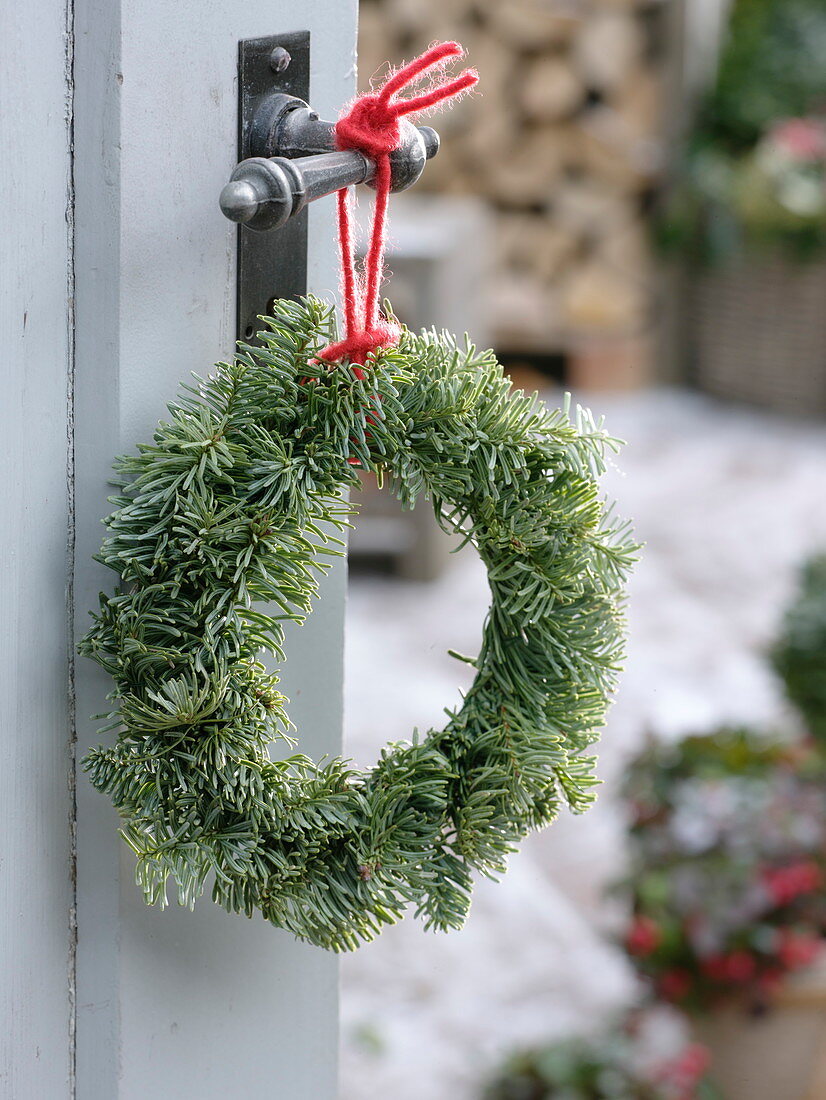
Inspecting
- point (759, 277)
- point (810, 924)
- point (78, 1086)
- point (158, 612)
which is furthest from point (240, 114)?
point (759, 277)

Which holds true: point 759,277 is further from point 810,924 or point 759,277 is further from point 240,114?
point 240,114

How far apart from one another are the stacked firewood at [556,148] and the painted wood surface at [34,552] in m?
3.95

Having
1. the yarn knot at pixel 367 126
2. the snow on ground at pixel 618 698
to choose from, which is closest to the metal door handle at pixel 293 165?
the yarn knot at pixel 367 126

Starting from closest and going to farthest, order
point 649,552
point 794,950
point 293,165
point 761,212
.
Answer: point 293,165 < point 794,950 < point 649,552 < point 761,212

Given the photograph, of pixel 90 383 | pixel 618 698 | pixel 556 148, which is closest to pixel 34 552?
pixel 90 383

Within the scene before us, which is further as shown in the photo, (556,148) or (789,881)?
(556,148)

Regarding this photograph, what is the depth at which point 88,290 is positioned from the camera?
585mm

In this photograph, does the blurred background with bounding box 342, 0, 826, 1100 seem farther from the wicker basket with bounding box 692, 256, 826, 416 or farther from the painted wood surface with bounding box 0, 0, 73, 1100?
the painted wood surface with bounding box 0, 0, 73, 1100

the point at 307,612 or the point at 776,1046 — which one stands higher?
the point at 307,612

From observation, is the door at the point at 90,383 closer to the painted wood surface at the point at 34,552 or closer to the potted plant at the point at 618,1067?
the painted wood surface at the point at 34,552

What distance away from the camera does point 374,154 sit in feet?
2.03

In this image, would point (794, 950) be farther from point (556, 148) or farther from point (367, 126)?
point (556, 148)

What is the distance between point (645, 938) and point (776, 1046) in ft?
0.71

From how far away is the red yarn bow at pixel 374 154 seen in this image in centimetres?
61
